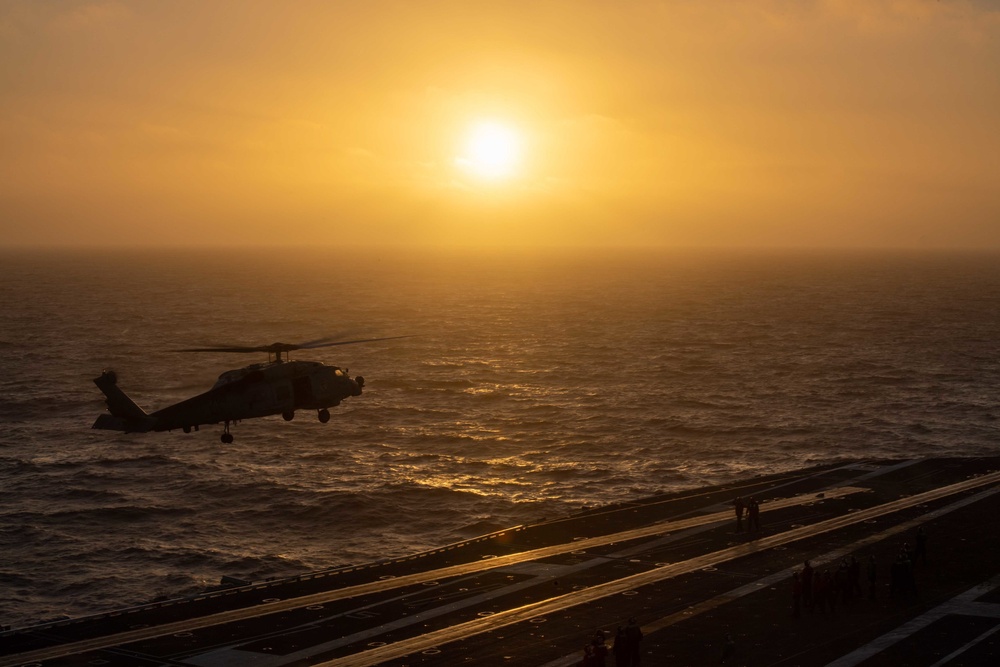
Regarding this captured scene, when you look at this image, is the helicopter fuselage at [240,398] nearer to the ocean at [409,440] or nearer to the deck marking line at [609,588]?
the ocean at [409,440]

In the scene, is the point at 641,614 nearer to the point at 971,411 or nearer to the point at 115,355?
the point at 971,411

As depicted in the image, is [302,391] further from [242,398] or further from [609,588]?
[609,588]

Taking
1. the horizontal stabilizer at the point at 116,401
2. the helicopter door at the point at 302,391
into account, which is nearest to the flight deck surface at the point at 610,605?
the horizontal stabilizer at the point at 116,401

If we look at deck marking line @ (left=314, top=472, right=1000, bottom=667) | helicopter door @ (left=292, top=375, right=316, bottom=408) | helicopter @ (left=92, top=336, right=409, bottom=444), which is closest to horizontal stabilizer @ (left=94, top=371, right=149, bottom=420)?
helicopter @ (left=92, top=336, right=409, bottom=444)

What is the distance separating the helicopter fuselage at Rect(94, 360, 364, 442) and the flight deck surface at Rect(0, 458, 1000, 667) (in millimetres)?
6759

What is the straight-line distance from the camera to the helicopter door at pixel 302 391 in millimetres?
38562

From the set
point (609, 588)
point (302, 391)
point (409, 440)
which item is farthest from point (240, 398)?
point (409, 440)

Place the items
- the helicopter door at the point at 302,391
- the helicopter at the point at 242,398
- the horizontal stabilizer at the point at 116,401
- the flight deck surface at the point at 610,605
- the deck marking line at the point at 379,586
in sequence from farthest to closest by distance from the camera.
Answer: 1. the helicopter door at the point at 302,391
2. the helicopter at the point at 242,398
3. the horizontal stabilizer at the point at 116,401
4. the deck marking line at the point at 379,586
5. the flight deck surface at the point at 610,605

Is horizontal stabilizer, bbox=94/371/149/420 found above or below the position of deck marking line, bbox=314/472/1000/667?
above

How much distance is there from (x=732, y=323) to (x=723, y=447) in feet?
325

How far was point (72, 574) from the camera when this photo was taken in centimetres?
5112

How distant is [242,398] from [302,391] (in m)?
2.17

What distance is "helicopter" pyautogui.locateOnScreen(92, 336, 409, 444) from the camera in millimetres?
37344

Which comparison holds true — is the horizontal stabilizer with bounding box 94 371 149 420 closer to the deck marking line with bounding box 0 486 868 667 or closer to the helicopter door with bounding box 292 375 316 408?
the helicopter door with bounding box 292 375 316 408
